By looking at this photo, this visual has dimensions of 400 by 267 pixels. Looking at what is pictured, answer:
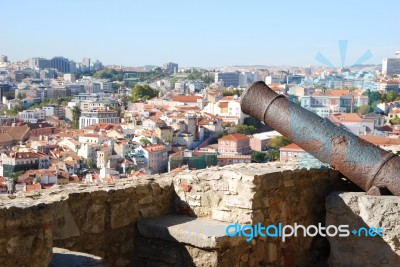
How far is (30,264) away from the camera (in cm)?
200

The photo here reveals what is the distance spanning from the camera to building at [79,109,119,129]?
74062 millimetres

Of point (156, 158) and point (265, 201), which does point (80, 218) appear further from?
point (156, 158)

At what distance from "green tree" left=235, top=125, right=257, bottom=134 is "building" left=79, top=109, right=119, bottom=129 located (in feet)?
56.9

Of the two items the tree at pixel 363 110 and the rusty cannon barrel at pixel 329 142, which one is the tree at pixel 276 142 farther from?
the rusty cannon barrel at pixel 329 142

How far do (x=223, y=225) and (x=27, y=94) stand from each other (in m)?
113

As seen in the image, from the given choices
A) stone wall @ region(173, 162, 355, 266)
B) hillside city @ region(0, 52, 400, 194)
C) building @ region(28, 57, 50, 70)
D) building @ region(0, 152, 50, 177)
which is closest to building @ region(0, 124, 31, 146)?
hillside city @ region(0, 52, 400, 194)

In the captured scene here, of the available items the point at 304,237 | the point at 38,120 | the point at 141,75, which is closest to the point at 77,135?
the point at 38,120

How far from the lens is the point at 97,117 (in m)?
73.5

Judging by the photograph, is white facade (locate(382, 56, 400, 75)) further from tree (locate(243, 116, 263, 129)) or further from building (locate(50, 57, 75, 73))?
building (locate(50, 57, 75, 73))

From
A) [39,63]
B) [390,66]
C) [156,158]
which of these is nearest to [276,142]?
[156,158]

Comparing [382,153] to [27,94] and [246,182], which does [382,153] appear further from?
[27,94]

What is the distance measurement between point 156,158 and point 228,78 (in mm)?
99459

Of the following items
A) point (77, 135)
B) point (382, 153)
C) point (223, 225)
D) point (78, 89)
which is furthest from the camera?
point (78, 89)

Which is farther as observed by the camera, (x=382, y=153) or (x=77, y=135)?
(x=77, y=135)
